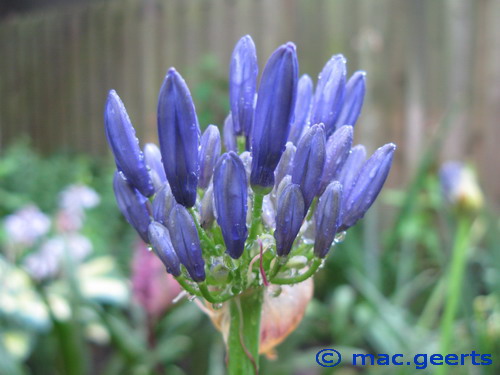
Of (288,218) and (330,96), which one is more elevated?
(330,96)

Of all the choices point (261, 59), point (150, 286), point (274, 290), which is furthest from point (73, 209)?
point (274, 290)

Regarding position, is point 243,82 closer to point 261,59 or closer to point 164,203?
point 164,203

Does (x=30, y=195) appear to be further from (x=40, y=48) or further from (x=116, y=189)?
(x=116, y=189)

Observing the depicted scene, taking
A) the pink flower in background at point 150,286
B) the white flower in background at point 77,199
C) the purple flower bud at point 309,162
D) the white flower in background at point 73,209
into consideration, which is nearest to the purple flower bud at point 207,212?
the purple flower bud at point 309,162

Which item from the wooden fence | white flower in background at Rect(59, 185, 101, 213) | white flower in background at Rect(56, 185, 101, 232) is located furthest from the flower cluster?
white flower in background at Rect(59, 185, 101, 213)

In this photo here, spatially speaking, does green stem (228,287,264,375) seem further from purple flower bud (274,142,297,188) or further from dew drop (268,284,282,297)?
purple flower bud (274,142,297,188)

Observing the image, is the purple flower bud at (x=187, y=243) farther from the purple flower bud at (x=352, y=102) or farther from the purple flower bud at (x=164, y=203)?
the purple flower bud at (x=352, y=102)
